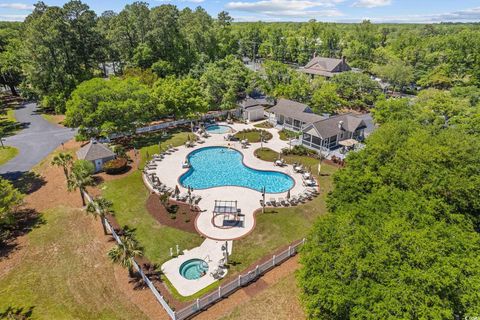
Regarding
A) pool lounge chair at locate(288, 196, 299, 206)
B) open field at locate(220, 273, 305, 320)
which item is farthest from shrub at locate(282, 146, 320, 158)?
open field at locate(220, 273, 305, 320)

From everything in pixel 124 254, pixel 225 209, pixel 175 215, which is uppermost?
pixel 124 254

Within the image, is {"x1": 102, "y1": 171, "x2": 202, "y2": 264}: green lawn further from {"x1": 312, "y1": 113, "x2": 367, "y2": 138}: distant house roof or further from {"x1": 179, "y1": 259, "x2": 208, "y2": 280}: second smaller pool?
{"x1": 312, "y1": 113, "x2": 367, "y2": 138}: distant house roof

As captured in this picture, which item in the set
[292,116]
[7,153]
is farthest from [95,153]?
[292,116]

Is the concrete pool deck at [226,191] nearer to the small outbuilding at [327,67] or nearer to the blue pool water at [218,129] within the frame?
the blue pool water at [218,129]

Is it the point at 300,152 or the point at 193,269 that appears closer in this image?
the point at 193,269

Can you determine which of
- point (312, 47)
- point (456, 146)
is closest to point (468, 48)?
point (312, 47)

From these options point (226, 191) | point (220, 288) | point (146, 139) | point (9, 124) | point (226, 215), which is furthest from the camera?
point (9, 124)

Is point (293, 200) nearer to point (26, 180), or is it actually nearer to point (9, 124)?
point (26, 180)
